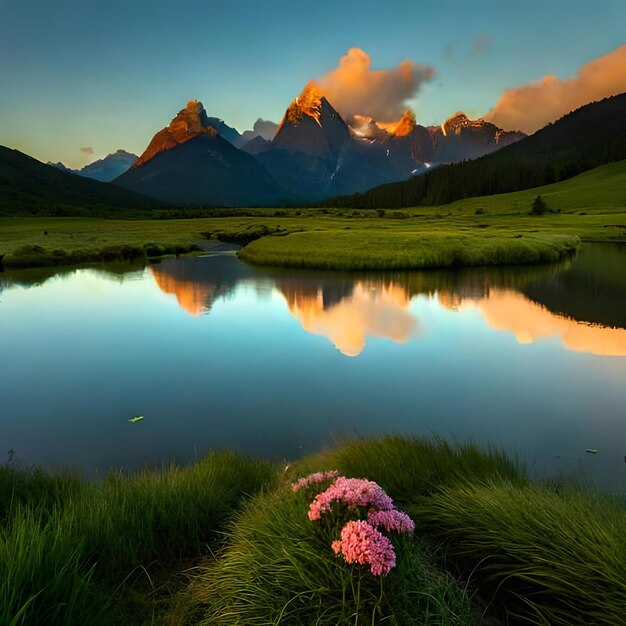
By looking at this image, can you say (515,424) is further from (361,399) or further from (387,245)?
(387,245)

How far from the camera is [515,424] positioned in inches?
511

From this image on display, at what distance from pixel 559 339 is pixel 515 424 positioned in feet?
35.2

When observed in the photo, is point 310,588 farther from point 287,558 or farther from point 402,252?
point 402,252

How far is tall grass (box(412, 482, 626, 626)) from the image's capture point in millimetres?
4578

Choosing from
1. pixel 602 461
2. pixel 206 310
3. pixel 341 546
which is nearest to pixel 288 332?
pixel 206 310

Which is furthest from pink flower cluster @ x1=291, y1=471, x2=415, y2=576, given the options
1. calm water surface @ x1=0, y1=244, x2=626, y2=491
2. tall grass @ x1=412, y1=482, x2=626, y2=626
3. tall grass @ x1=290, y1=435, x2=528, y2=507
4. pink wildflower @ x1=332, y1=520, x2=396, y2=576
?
calm water surface @ x1=0, y1=244, x2=626, y2=491

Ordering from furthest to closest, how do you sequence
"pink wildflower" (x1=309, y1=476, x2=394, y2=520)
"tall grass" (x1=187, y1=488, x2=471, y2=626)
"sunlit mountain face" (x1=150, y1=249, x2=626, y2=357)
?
"sunlit mountain face" (x1=150, y1=249, x2=626, y2=357) → "pink wildflower" (x1=309, y1=476, x2=394, y2=520) → "tall grass" (x1=187, y1=488, x2=471, y2=626)

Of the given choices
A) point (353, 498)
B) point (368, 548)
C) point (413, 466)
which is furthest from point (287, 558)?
point (413, 466)

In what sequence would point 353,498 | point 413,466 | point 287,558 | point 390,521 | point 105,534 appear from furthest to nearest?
point 413,466, point 105,534, point 287,558, point 353,498, point 390,521

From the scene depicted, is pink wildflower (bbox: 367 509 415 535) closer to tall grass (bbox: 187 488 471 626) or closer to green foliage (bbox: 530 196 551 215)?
tall grass (bbox: 187 488 471 626)

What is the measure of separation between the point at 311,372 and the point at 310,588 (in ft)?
43.0

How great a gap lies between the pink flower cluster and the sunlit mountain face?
588 inches

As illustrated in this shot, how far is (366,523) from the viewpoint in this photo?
4344 millimetres

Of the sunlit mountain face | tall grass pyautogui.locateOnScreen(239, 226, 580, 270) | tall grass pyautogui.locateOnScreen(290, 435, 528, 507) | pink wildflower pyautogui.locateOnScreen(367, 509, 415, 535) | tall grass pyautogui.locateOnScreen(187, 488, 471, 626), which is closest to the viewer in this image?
tall grass pyautogui.locateOnScreen(187, 488, 471, 626)
